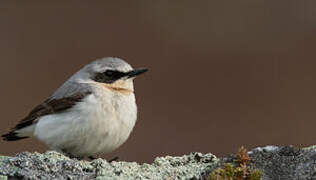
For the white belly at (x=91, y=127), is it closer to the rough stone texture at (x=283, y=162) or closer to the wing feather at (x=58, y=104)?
the wing feather at (x=58, y=104)

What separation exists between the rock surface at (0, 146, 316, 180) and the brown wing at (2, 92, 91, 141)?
6.71 ft

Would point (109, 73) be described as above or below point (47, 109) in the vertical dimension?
above

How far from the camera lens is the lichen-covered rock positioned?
2.91m

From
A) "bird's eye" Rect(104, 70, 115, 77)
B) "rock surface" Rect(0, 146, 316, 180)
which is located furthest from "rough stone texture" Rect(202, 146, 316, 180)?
"bird's eye" Rect(104, 70, 115, 77)

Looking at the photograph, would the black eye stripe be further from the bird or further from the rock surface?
the rock surface

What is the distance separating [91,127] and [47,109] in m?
0.75

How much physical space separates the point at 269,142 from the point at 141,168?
10.4ft

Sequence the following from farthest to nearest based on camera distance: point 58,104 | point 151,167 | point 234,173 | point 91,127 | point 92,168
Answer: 1. point 58,104
2. point 91,127
3. point 151,167
4. point 92,168
5. point 234,173

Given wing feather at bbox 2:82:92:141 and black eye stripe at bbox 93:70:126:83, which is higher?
black eye stripe at bbox 93:70:126:83

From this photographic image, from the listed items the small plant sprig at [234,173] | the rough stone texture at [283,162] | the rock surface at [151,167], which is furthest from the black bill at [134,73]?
the small plant sprig at [234,173]

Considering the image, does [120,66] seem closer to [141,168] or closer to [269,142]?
[269,142]

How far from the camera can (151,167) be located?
10.9ft

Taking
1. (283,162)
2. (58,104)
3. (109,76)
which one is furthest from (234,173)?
(109,76)

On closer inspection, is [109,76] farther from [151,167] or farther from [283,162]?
[283,162]
